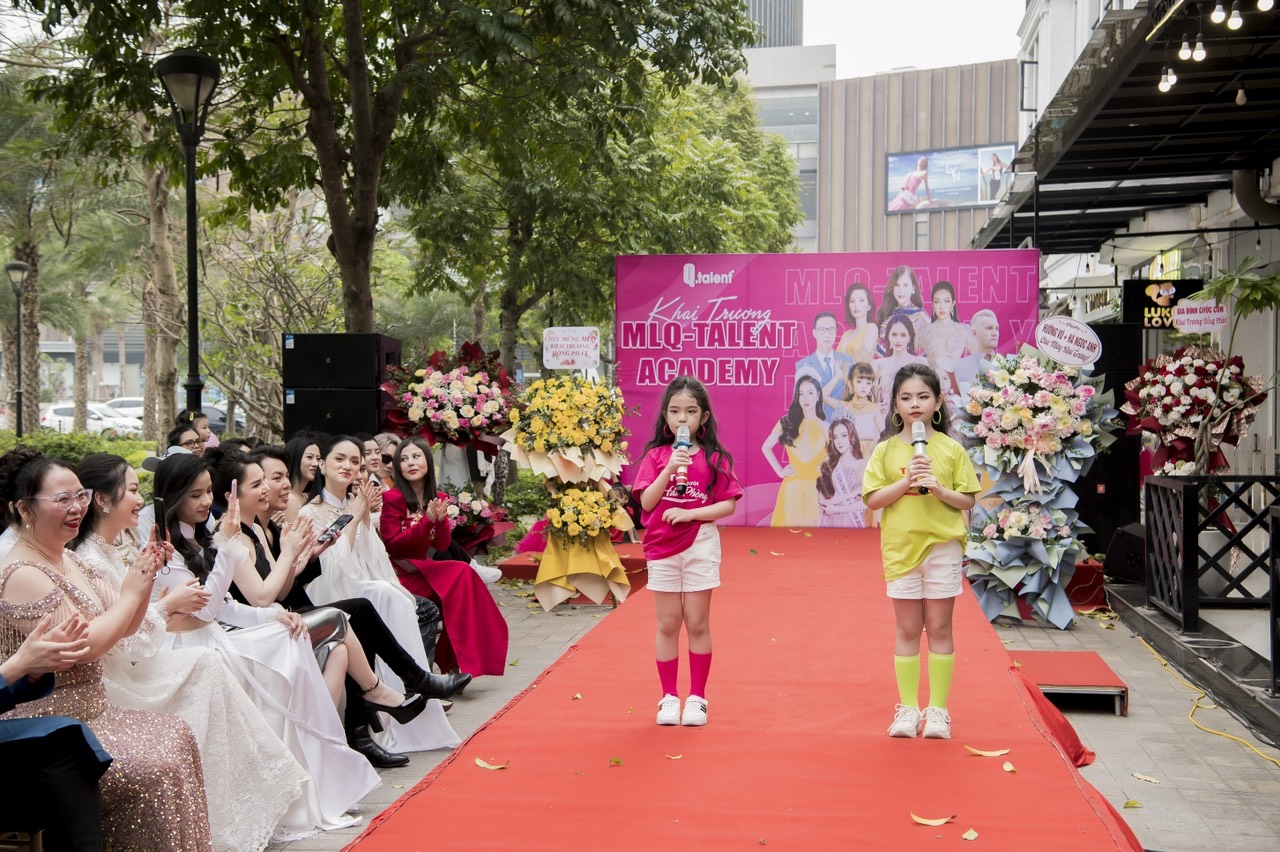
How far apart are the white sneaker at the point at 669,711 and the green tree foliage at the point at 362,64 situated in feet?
18.1

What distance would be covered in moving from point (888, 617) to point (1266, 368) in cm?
839

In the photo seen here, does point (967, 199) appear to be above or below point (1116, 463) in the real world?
above

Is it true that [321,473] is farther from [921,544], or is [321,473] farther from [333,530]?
[921,544]

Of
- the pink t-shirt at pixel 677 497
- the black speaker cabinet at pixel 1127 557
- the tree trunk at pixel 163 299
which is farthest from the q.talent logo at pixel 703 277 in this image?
the pink t-shirt at pixel 677 497

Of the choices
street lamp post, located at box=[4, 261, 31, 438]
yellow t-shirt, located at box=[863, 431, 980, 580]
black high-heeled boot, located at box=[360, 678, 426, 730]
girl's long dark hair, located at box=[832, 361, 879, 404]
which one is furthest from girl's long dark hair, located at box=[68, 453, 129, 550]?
street lamp post, located at box=[4, 261, 31, 438]

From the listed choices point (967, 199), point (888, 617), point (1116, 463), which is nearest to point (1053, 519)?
point (888, 617)

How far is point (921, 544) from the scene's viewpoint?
5.41m

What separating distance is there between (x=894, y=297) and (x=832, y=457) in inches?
66.5

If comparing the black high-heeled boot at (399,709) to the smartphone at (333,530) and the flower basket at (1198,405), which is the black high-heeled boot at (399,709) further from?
the flower basket at (1198,405)

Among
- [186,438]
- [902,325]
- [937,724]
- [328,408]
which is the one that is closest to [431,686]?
[937,724]

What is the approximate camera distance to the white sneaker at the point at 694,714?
553cm

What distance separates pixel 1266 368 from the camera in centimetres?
1444

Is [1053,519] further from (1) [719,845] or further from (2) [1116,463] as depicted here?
(1) [719,845]

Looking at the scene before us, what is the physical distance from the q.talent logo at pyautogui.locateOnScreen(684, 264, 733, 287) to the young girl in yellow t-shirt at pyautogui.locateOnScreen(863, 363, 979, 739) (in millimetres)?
7829
